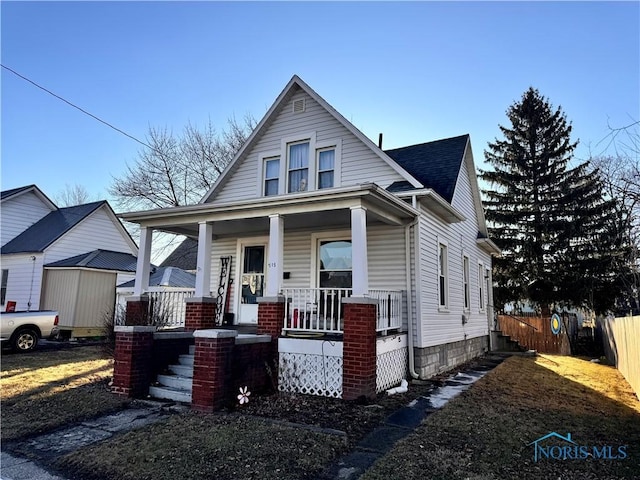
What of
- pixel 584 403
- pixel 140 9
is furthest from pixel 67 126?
pixel 584 403

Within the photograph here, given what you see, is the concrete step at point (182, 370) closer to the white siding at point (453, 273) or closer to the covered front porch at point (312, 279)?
Answer: the covered front porch at point (312, 279)

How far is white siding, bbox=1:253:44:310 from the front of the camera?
17375 mm

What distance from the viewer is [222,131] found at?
2536 cm

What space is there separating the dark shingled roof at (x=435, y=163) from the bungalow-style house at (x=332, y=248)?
5 cm

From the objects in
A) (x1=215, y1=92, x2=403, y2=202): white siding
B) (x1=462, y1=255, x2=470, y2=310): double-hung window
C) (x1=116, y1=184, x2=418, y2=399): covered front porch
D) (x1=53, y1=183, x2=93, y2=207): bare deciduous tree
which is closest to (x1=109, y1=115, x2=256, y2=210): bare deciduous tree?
(x1=215, y1=92, x2=403, y2=202): white siding

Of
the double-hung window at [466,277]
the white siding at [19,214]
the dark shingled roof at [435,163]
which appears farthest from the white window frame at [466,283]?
the white siding at [19,214]

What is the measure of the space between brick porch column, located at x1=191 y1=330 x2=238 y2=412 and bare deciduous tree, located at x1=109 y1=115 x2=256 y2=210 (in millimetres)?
19737

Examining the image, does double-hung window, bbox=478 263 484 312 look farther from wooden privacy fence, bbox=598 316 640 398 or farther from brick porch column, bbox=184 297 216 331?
brick porch column, bbox=184 297 216 331

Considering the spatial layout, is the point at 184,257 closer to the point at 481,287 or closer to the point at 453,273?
the point at 481,287

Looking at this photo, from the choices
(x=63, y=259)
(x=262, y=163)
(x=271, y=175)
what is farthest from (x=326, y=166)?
(x=63, y=259)

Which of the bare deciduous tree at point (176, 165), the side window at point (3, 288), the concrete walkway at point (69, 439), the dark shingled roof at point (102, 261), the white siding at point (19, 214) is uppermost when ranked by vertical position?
the bare deciduous tree at point (176, 165)

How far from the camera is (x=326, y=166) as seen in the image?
1062 centimetres

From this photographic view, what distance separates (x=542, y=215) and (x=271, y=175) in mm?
18091

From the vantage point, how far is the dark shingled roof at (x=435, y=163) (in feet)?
34.0
